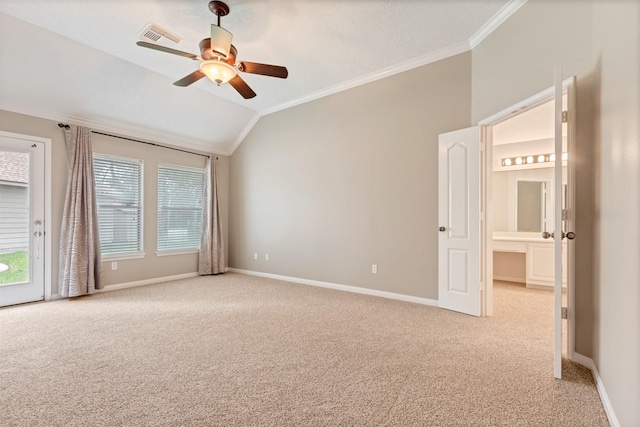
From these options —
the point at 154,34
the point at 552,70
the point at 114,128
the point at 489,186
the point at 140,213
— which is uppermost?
the point at 154,34

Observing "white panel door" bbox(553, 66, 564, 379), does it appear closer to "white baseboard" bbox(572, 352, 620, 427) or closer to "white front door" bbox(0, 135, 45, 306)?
"white baseboard" bbox(572, 352, 620, 427)

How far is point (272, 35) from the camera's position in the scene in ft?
10.8

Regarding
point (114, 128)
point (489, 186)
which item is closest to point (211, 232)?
point (114, 128)

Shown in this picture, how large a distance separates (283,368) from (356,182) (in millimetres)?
2957

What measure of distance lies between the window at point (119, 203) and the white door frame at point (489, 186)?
5.23 metres

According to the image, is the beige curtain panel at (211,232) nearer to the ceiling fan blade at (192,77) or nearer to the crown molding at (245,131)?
the crown molding at (245,131)

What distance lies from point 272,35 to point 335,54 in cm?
86

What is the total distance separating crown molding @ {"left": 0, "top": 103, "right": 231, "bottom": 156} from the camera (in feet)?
12.9

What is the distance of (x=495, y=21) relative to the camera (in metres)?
3.05

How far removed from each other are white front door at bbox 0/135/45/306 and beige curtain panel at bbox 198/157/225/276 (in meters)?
2.34

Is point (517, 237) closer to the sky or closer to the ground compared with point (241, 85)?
closer to the ground

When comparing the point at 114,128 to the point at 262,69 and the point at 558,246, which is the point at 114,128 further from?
the point at 558,246

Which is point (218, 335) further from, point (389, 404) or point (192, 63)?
point (192, 63)

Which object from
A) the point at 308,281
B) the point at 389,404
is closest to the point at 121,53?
the point at 308,281
